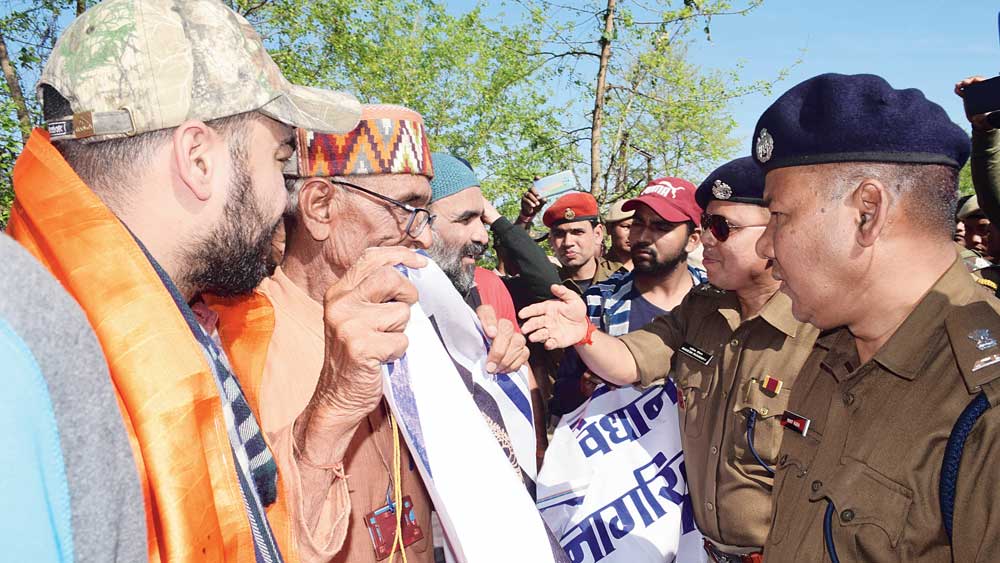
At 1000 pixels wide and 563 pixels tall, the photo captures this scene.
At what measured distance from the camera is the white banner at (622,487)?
322 centimetres

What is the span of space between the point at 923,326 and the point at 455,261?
2429 millimetres

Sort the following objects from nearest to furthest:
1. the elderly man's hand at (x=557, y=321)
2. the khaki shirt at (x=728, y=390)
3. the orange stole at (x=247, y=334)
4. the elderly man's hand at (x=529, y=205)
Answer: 1. the orange stole at (x=247, y=334)
2. the khaki shirt at (x=728, y=390)
3. the elderly man's hand at (x=557, y=321)
4. the elderly man's hand at (x=529, y=205)

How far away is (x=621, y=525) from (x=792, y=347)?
1.22m

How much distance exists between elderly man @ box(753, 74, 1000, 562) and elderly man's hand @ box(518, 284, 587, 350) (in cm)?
113

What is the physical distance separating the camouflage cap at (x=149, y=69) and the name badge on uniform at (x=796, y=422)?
5.96 feet

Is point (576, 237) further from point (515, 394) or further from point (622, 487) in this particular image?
point (515, 394)

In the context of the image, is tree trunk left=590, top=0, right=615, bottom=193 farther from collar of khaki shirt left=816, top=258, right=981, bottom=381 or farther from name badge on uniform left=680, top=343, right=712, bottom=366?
collar of khaki shirt left=816, top=258, right=981, bottom=381

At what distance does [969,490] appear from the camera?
4.56 ft

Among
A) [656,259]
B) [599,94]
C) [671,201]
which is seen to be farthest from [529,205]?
[599,94]

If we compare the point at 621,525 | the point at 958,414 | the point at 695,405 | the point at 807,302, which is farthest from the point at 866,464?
the point at 621,525

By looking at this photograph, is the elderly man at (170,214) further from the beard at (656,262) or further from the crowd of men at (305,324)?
the beard at (656,262)

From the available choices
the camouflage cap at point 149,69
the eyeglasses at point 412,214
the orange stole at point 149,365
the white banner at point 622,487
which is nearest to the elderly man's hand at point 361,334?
the orange stole at point 149,365

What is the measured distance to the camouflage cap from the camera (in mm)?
1468

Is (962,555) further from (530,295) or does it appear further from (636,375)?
(530,295)
